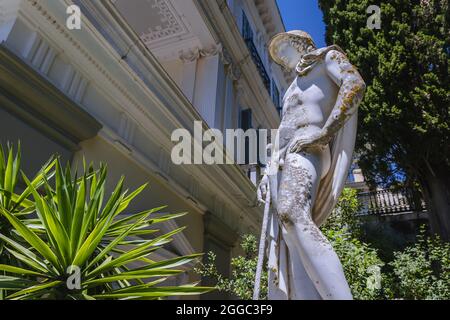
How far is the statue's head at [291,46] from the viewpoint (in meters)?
2.72

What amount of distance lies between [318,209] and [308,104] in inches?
28.1

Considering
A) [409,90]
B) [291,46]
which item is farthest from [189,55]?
[291,46]

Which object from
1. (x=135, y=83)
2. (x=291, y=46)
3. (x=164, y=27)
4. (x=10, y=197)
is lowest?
(x=10, y=197)

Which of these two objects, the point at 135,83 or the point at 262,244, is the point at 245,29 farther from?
the point at 262,244

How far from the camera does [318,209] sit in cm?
224

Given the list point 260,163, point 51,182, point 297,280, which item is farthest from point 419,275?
point 260,163

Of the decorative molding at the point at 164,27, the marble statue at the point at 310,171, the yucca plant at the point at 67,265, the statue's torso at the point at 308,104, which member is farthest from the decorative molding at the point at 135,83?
the decorative molding at the point at 164,27

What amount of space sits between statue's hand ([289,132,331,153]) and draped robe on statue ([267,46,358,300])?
19cm

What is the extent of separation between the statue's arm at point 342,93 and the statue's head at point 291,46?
33 cm

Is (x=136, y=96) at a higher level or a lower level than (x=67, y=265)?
higher

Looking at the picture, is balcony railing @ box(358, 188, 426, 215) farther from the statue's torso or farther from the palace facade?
the statue's torso

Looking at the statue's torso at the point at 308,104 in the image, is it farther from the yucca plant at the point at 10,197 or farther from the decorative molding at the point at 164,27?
the decorative molding at the point at 164,27
